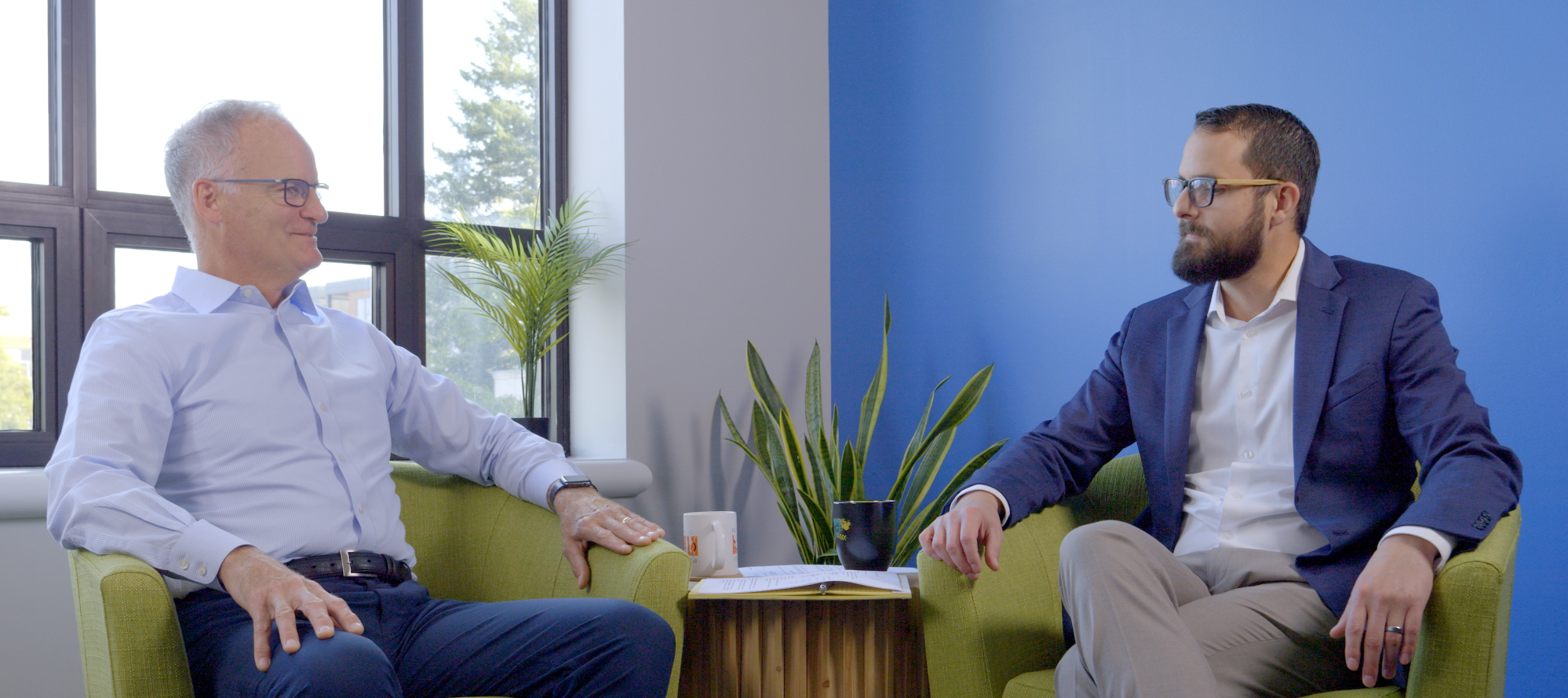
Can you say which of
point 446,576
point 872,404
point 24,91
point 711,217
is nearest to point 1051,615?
point 446,576

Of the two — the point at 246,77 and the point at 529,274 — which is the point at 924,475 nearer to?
the point at 529,274

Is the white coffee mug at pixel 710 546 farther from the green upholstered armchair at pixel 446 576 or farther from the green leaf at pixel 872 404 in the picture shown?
the green leaf at pixel 872 404

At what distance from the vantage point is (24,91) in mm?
2652

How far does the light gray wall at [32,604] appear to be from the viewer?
222 cm

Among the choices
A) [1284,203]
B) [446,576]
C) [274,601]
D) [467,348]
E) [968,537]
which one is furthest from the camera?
[467,348]

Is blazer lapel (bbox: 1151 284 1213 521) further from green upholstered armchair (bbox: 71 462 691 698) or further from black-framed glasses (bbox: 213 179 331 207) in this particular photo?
black-framed glasses (bbox: 213 179 331 207)

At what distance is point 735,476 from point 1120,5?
169 cm

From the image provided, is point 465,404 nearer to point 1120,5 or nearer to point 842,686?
point 842,686

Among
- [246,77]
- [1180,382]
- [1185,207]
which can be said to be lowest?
[1180,382]

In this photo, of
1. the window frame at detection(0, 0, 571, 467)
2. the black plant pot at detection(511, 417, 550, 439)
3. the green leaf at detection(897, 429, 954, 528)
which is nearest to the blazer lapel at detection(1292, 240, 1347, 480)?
the green leaf at detection(897, 429, 954, 528)

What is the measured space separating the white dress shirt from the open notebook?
0.20 m

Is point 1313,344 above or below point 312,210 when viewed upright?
below

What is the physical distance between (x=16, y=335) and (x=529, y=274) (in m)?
1.20

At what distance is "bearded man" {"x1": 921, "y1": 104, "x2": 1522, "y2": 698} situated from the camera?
4.49 ft
